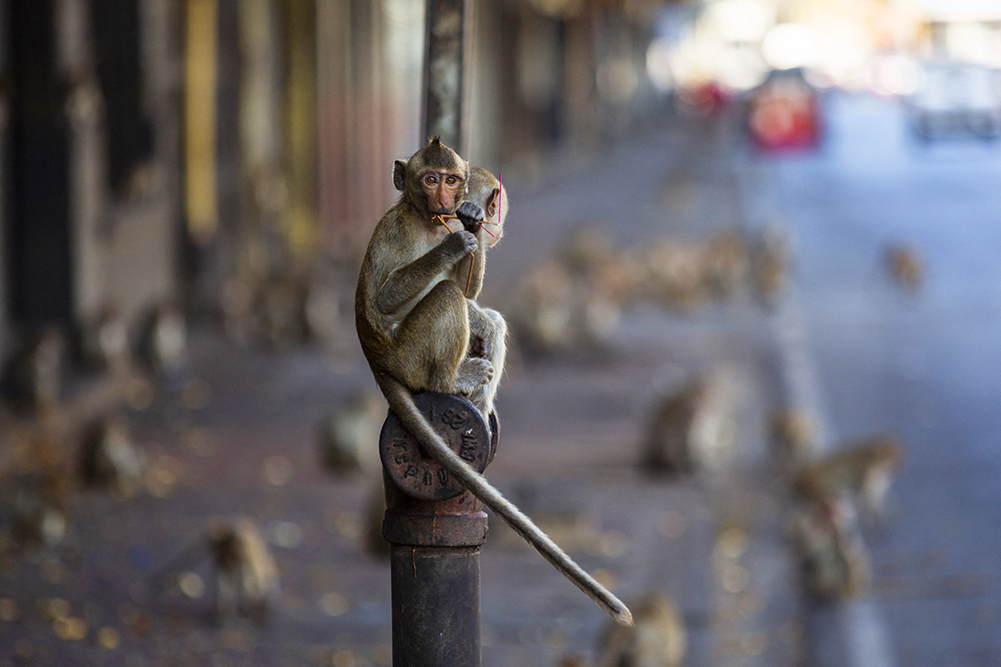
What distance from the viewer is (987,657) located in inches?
240

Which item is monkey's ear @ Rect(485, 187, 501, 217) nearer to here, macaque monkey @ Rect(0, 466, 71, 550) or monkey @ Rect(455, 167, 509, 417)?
monkey @ Rect(455, 167, 509, 417)

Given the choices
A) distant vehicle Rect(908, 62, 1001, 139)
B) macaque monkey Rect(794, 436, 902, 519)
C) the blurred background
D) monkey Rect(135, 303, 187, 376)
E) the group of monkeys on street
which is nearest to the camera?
the blurred background

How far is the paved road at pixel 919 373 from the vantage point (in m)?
6.61

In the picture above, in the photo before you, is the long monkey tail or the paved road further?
the paved road

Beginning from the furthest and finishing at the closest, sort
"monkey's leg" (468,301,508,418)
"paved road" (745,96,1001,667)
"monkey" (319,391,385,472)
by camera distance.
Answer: "monkey" (319,391,385,472) → "paved road" (745,96,1001,667) → "monkey's leg" (468,301,508,418)

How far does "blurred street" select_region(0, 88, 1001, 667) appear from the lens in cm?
604

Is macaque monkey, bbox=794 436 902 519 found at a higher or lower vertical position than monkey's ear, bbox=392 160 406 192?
lower

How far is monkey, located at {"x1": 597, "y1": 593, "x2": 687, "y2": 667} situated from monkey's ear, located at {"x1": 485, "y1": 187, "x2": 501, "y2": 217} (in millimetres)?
2598

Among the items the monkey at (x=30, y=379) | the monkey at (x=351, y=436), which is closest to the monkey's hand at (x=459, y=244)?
the monkey at (x=351, y=436)

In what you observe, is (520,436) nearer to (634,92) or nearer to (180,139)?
(180,139)

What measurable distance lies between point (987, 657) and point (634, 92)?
190 feet

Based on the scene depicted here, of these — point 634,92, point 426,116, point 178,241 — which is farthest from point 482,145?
point 634,92

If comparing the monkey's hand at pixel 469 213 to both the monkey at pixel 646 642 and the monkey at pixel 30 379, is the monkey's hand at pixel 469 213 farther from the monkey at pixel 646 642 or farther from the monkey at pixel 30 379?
the monkey at pixel 30 379

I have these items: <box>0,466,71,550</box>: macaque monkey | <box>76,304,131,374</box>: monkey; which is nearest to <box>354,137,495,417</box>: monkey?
<box>0,466,71,550</box>: macaque monkey
